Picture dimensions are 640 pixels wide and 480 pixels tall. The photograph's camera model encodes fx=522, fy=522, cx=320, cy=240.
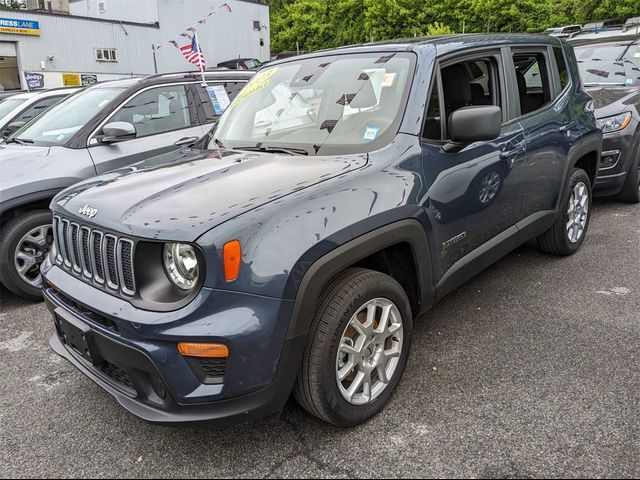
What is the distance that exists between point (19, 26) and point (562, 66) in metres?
27.8

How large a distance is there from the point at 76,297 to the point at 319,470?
1.33 meters

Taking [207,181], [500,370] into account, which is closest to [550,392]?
[500,370]

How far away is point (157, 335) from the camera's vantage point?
2.02 meters

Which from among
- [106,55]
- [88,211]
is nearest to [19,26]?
[106,55]

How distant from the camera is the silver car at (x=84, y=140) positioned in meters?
4.02

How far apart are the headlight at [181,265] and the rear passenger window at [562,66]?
343cm

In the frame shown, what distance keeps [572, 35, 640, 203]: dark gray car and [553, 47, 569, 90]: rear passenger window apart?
1339 millimetres

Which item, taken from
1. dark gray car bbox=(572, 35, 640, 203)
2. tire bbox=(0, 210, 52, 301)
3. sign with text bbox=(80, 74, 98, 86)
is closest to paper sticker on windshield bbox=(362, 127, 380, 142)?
tire bbox=(0, 210, 52, 301)

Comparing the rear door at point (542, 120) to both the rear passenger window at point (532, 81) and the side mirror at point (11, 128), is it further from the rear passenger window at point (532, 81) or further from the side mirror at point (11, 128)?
the side mirror at point (11, 128)

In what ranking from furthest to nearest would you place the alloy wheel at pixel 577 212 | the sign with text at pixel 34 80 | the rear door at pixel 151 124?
the sign with text at pixel 34 80 → the rear door at pixel 151 124 → the alloy wheel at pixel 577 212

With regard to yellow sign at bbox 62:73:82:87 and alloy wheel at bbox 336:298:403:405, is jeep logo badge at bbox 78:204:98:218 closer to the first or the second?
alloy wheel at bbox 336:298:403:405

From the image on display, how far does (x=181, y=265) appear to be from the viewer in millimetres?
2115

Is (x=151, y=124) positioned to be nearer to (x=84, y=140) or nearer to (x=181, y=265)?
(x=84, y=140)

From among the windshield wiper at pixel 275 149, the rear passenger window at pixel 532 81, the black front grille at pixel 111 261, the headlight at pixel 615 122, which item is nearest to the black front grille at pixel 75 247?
the black front grille at pixel 111 261
